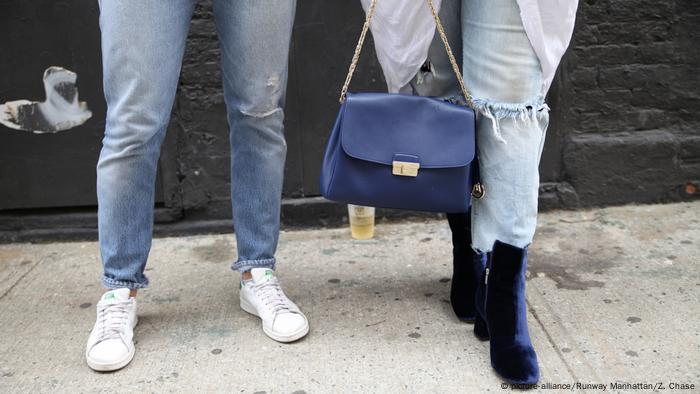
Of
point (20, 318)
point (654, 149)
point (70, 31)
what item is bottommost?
point (20, 318)

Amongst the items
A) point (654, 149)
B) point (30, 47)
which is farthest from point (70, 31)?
point (654, 149)

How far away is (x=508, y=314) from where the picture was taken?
81.9 inches

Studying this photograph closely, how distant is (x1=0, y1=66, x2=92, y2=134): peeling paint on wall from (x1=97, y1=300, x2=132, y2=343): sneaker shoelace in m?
1.20

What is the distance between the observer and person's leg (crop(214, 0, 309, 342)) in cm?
216

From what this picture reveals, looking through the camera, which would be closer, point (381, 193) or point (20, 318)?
point (381, 193)

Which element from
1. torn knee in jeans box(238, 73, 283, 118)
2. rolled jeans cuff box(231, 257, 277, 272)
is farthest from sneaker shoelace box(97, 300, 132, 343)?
torn knee in jeans box(238, 73, 283, 118)

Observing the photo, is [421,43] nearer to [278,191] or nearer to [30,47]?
[278,191]

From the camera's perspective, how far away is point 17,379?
2.13 meters

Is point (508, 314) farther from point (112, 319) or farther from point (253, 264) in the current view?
point (112, 319)

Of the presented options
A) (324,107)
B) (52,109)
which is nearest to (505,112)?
(324,107)

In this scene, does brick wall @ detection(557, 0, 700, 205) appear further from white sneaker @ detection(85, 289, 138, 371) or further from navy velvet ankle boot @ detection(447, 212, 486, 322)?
white sneaker @ detection(85, 289, 138, 371)

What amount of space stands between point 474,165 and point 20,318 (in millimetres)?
1593

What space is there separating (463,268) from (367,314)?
0.36 m

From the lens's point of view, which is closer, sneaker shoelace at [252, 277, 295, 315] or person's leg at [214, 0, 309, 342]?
person's leg at [214, 0, 309, 342]
